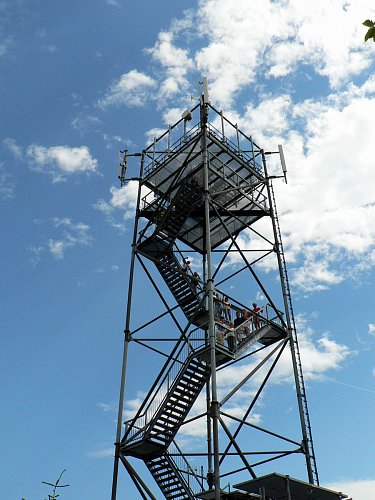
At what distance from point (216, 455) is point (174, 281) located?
8.92m

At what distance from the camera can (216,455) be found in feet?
58.1

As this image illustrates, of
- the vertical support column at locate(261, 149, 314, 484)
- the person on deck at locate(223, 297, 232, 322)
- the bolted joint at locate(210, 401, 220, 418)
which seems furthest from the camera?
the person on deck at locate(223, 297, 232, 322)

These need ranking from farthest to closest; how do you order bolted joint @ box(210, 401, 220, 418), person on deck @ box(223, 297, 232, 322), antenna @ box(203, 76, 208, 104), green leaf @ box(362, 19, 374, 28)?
antenna @ box(203, 76, 208, 104), person on deck @ box(223, 297, 232, 322), bolted joint @ box(210, 401, 220, 418), green leaf @ box(362, 19, 374, 28)

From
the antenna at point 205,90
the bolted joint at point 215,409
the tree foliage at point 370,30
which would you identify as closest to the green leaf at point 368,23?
the tree foliage at point 370,30

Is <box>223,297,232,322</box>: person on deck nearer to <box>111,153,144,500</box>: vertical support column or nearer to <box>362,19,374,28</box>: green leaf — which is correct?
<box>111,153,144,500</box>: vertical support column

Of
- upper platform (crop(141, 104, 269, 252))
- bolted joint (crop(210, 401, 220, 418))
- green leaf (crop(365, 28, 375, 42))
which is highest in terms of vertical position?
upper platform (crop(141, 104, 269, 252))

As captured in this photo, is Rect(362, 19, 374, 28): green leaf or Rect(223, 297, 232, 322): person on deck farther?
Rect(223, 297, 232, 322): person on deck

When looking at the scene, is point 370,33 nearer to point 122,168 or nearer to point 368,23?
point 368,23

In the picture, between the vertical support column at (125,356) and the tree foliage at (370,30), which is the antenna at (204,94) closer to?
the vertical support column at (125,356)

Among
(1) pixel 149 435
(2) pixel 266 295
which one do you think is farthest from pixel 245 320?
(1) pixel 149 435

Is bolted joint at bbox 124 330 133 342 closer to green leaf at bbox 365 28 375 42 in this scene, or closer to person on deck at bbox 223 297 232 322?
person on deck at bbox 223 297 232 322

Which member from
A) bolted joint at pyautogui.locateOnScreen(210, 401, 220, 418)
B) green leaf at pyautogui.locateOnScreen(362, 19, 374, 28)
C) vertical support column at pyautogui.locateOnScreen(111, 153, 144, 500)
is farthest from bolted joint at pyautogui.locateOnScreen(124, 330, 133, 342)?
green leaf at pyautogui.locateOnScreen(362, 19, 374, 28)

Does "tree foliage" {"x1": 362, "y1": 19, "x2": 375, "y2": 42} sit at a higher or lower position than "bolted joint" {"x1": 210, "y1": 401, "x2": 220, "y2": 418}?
lower

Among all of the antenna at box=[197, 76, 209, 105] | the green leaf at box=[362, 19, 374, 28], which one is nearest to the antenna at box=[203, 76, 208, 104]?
the antenna at box=[197, 76, 209, 105]
